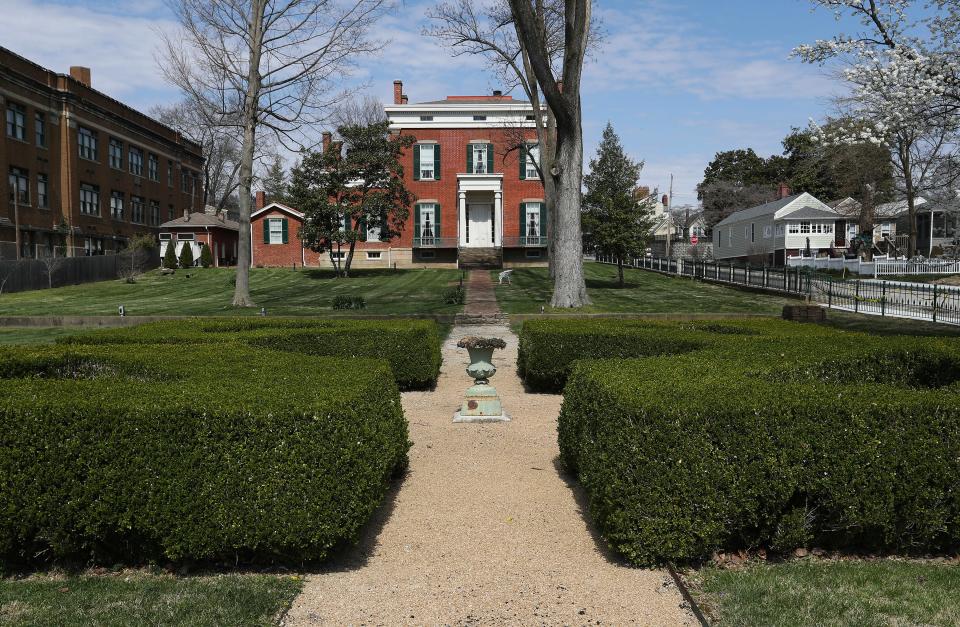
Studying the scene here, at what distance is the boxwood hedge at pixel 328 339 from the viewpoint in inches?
416

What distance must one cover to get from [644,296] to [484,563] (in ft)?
82.0

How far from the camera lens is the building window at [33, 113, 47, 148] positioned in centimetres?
3794

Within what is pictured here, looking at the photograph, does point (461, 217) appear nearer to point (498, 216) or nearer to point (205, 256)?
point (498, 216)

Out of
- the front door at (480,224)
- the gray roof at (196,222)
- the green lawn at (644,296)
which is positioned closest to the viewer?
the green lawn at (644,296)

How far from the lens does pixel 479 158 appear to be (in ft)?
143

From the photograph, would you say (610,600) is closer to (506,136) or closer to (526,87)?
(526,87)

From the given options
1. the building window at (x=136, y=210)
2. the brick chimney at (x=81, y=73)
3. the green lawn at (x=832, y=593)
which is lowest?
the green lawn at (x=832, y=593)

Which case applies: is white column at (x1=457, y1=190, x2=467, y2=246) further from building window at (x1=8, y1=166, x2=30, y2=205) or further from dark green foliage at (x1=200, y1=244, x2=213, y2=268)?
building window at (x1=8, y1=166, x2=30, y2=205)

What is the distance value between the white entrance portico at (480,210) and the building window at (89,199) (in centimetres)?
2115

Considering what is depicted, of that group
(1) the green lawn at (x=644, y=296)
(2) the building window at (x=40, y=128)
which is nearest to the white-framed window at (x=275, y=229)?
(2) the building window at (x=40, y=128)

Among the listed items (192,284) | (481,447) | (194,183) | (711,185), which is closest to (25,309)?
(192,284)

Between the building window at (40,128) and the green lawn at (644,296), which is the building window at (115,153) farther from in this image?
the green lawn at (644,296)

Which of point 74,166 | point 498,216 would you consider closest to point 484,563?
point 498,216

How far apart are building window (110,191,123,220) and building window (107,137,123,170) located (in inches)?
65.1
